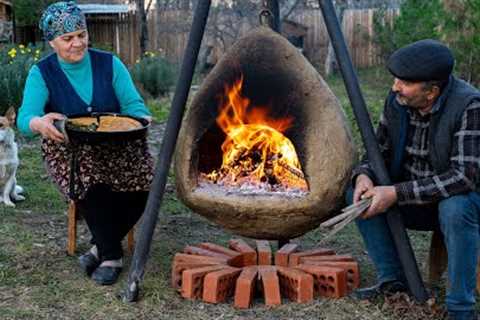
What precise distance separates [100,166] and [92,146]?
0.11m

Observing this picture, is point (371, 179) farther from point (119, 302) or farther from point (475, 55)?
point (475, 55)

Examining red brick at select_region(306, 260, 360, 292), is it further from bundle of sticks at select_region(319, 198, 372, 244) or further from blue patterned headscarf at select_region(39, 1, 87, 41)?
blue patterned headscarf at select_region(39, 1, 87, 41)

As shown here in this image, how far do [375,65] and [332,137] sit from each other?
53.9 ft

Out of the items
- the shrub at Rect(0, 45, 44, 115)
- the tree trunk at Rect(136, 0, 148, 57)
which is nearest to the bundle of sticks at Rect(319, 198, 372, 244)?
the shrub at Rect(0, 45, 44, 115)

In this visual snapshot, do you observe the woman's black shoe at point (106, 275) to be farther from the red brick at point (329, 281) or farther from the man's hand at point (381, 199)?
the man's hand at point (381, 199)

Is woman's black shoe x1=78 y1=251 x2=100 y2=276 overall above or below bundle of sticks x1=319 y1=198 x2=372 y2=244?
below

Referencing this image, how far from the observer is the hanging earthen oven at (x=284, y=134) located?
388 cm

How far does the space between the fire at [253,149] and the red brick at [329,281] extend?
0.41m

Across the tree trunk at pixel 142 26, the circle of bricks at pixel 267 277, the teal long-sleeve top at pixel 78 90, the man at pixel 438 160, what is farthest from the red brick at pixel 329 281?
the tree trunk at pixel 142 26

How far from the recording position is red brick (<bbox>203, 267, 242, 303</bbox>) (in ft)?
12.7

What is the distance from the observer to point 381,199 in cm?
357

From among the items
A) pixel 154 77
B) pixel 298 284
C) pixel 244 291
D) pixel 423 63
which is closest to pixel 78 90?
→ pixel 244 291

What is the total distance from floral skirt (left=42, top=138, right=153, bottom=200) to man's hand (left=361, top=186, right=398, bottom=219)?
4.31 feet

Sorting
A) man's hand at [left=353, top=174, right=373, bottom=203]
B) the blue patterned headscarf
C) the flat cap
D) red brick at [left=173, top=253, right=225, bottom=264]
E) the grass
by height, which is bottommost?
the grass
